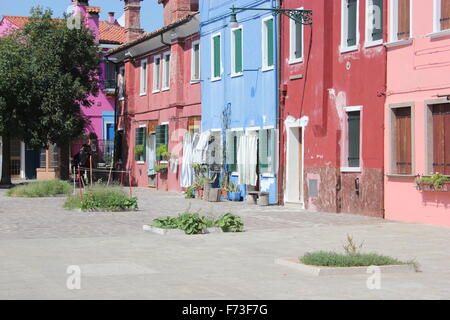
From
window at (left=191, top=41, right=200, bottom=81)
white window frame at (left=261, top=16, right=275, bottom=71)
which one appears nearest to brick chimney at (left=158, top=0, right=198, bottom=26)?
window at (left=191, top=41, right=200, bottom=81)

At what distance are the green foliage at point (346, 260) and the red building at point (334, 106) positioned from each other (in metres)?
10.0

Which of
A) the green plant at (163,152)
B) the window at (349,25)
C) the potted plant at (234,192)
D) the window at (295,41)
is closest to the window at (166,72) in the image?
the green plant at (163,152)

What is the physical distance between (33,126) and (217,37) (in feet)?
41.0

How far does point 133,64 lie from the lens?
44.6 m

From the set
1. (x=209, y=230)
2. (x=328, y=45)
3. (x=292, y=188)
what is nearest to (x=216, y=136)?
(x=292, y=188)

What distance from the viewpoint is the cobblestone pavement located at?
1045cm

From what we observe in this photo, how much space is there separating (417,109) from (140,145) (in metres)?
23.4

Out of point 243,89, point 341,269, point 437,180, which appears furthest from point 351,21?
point 341,269

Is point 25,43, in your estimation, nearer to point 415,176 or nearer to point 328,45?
point 328,45

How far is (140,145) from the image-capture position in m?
42.7

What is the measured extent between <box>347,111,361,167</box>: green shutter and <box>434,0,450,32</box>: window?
390 cm

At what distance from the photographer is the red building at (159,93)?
1436 inches

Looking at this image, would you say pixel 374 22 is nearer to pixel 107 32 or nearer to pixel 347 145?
pixel 347 145

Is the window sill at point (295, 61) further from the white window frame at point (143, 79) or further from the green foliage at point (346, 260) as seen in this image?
the white window frame at point (143, 79)
